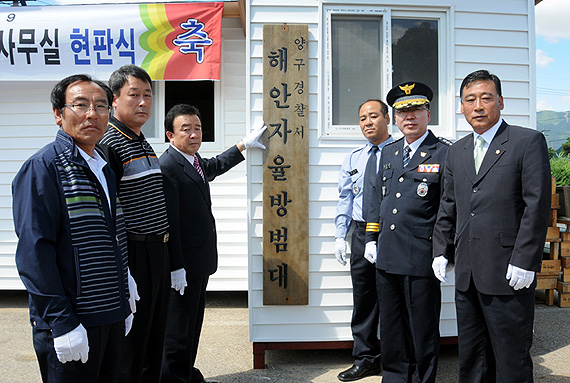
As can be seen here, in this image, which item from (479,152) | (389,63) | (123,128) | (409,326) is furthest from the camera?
(389,63)

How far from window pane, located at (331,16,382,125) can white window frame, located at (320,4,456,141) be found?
6 cm

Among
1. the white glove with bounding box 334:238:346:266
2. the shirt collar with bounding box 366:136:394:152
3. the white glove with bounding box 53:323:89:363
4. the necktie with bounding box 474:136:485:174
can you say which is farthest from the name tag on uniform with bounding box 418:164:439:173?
the white glove with bounding box 53:323:89:363

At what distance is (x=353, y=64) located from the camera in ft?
12.5

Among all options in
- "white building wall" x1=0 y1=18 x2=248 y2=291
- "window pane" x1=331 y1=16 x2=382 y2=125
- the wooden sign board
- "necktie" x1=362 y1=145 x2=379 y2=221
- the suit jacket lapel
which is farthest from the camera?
"white building wall" x1=0 y1=18 x2=248 y2=291

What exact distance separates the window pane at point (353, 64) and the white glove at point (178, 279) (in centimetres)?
170

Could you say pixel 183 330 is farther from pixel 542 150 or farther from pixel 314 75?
pixel 542 150

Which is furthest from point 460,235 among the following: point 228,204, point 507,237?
point 228,204

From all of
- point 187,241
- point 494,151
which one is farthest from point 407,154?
point 187,241

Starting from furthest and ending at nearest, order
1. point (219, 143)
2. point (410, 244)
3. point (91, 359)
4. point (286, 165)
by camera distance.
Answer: point (219, 143)
point (286, 165)
point (410, 244)
point (91, 359)

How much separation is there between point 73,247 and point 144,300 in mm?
970

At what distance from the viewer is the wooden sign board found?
11.9 feet

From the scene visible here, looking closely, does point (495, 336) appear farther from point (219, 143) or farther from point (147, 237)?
point (219, 143)

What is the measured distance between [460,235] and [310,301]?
1492mm

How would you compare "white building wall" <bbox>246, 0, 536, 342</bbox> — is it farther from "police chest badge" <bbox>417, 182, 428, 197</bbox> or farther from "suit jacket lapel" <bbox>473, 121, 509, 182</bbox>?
"suit jacket lapel" <bbox>473, 121, 509, 182</bbox>
